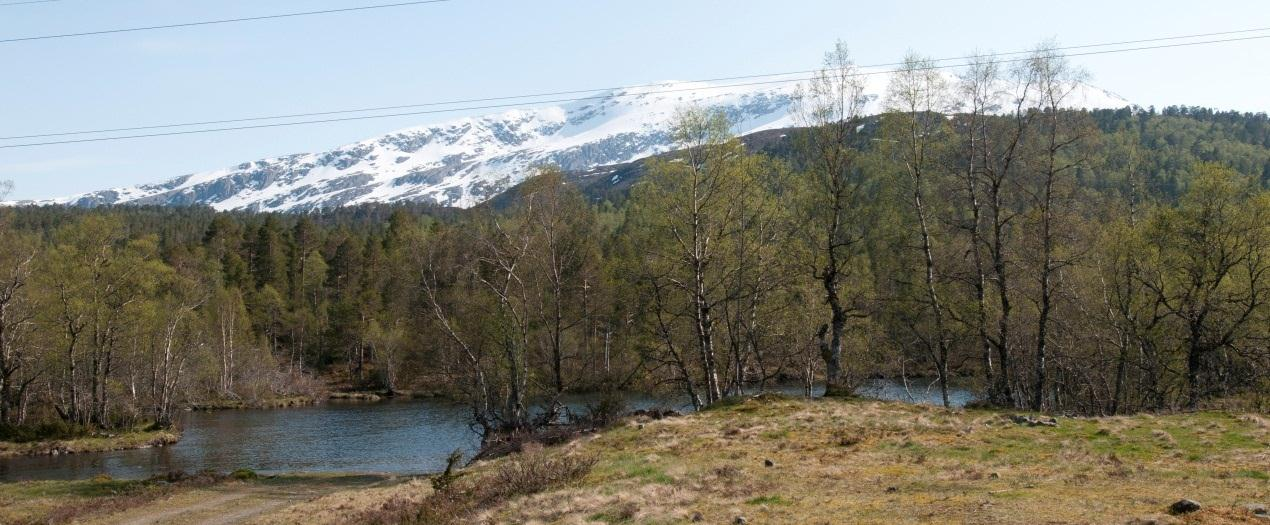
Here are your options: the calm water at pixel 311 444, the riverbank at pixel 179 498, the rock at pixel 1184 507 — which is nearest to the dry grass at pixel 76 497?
the riverbank at pixel 179 498

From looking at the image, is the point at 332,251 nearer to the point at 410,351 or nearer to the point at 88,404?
the point at 410,351

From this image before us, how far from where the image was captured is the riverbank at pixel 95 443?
47.0 meters

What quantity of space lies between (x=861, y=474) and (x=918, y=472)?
0.97 m

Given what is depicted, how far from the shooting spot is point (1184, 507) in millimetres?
10742

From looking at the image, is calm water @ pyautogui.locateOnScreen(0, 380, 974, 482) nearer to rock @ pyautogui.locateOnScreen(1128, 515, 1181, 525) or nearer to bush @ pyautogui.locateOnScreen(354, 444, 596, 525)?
bush @ pyautogui.locateOnScreen(354, 444, 596, 525)

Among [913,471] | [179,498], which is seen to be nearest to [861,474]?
[913,471]

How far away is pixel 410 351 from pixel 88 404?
26.3 m

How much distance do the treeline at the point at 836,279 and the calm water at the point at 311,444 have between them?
3.42 meters

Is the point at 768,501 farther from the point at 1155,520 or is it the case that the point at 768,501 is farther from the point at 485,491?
the point at 485,491

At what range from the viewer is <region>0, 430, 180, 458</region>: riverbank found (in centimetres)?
4700

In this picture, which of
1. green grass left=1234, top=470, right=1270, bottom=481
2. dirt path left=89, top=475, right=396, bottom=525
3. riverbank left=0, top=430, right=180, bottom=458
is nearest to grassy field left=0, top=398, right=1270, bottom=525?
green grass left=1234, top=470, right=1270, bottom=481

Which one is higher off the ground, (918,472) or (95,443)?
(918,472)

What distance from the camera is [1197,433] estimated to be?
17.9 m

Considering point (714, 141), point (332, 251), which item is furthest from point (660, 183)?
point (332, 251)
